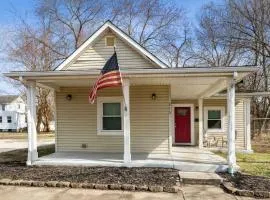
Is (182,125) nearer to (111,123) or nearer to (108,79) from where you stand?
(111,123)

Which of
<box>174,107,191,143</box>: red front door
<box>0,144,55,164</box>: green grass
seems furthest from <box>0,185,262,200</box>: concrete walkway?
<box>174,107,191,143</box>: red front door

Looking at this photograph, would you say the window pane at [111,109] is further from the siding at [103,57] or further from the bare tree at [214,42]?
the bare tree at [214,42]

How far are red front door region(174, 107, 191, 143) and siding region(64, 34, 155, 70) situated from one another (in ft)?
18.5

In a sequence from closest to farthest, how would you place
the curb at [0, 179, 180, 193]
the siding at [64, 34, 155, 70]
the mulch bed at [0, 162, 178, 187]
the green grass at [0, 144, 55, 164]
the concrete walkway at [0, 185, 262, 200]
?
the concrete walkway at [0, 185, 262, 200], the curb at [0, 179, 180, 193], the mulch bed at [0, 162, 178, 187], the green grass at [0, 144, 55, 164], the siding at [64, 34, 155, 70]

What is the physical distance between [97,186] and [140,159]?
10.4 feet

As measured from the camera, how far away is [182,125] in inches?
701

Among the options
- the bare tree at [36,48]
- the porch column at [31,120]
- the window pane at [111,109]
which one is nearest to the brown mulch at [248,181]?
the window pane at [111,109]

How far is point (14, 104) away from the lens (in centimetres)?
5822

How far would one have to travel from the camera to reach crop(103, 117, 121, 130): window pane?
13.0 meters

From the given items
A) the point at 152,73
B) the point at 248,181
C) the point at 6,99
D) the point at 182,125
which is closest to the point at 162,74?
the point at 152,73

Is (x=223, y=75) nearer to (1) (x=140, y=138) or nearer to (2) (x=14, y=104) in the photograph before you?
(1) (x=140, y=138)

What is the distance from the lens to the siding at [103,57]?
13078mm

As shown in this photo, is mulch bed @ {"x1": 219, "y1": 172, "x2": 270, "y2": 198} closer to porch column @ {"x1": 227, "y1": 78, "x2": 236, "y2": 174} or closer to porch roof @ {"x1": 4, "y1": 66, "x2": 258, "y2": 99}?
porch column @ {"x1": 227, "y1": 78, "x2": 236, "y2": 174}

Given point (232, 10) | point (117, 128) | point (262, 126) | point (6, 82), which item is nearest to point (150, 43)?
point (232, 10)
